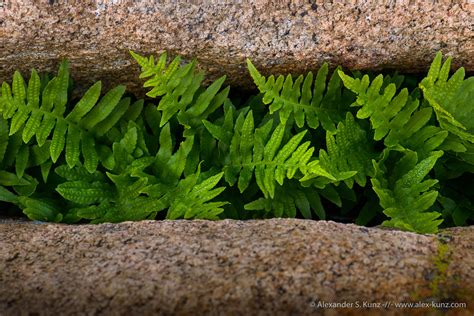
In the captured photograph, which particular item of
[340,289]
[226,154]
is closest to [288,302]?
[340,289]

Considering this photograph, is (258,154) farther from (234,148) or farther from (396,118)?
(396,118)

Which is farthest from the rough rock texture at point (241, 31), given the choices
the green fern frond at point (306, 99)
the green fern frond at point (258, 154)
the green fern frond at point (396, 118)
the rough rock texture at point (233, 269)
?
the rough rock texture at point (233, 269)

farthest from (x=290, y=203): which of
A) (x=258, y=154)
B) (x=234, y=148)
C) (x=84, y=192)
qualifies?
(x=84, y=192)

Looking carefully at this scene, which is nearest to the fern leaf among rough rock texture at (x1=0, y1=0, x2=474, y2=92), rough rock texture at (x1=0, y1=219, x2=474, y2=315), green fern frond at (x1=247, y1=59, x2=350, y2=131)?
rough rock texture at (x1=0, y1=219, x2=474, y2=315)

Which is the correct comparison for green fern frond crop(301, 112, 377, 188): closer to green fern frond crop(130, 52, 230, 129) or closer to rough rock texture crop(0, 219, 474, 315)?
rough rock texture crop(0, 219, 474, 315)

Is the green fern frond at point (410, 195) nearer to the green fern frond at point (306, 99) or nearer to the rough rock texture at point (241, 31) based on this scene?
the green fern frond at point (306, 99)

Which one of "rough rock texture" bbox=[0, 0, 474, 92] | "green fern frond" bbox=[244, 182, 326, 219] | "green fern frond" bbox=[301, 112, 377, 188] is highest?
"rough rock texture" bbox=[0, 0, 474, 92]
